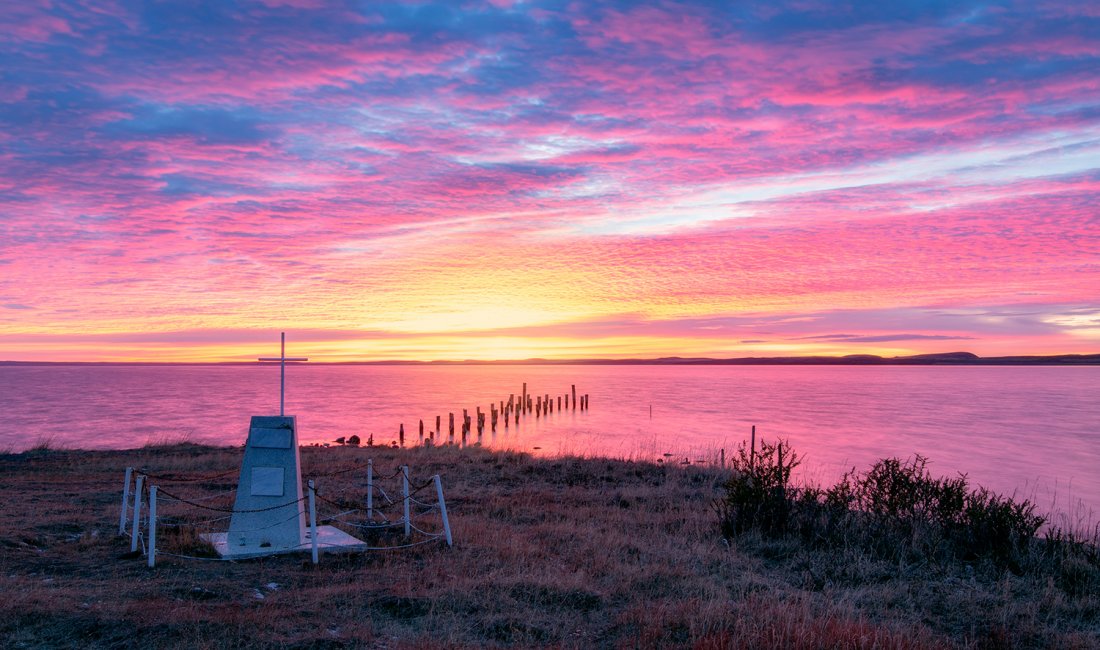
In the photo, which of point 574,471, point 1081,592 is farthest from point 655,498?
point 1081,592

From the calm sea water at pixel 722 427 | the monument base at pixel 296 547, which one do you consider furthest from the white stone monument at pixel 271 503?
the calm sea water at pixel 722 427

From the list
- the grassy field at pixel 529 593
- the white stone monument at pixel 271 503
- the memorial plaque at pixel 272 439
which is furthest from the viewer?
the memorial plaque at pixel 272 439

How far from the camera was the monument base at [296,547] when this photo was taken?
10844 millimetres

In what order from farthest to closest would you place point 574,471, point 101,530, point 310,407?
point 310,407
point 574,471
point 101,530

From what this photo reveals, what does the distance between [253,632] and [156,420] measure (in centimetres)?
5134

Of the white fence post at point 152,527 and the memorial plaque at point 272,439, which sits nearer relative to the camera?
the white fence post at point 152,527

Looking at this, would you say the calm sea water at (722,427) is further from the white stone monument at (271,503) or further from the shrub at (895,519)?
the white stone monument at (271,503)

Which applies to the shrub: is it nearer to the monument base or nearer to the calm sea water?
the monument base

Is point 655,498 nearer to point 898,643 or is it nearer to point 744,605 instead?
point 744,605

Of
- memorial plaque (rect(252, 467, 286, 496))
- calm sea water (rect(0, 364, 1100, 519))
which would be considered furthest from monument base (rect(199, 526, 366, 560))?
calm sea water (rect(0, 364, 1100, 519))

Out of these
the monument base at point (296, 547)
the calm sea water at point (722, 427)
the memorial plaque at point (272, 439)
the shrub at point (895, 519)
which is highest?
the memorial plaque at point (272, 439)

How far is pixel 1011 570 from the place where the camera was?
1084cm

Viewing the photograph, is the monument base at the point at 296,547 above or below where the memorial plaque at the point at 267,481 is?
below

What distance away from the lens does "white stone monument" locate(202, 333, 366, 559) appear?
37.1 feet
